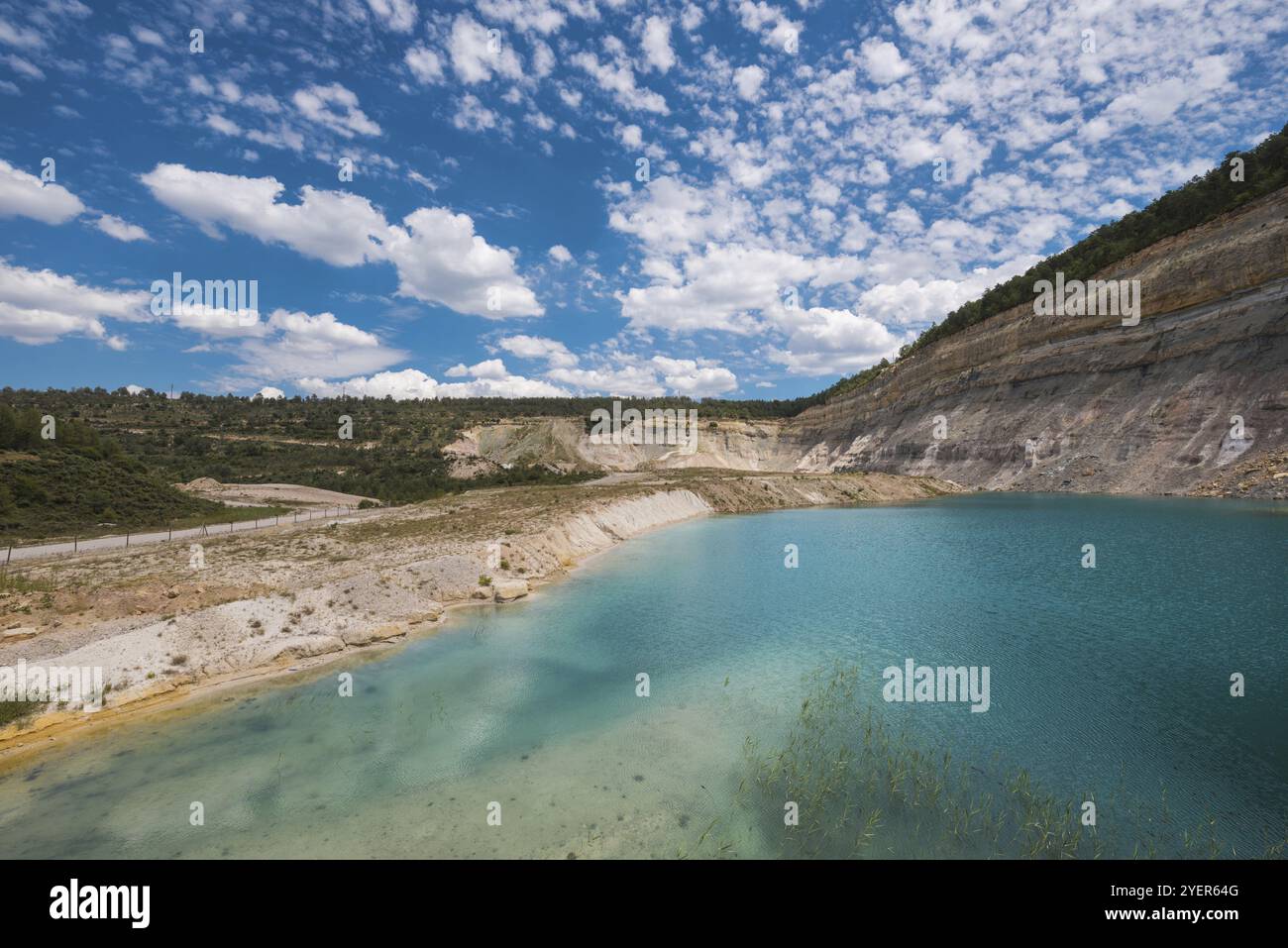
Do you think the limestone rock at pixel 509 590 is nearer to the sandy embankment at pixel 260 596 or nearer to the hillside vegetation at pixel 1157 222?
the sandy embankment at pixel 260 596

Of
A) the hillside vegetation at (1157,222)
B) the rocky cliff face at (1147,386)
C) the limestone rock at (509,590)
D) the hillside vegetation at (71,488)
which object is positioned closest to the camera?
the limestone rock at (509,590)

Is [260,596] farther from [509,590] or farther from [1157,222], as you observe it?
[1157,222]

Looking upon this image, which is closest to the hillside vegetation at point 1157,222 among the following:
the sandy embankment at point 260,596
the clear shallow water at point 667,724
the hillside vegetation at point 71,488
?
the clear shallow water at point 667,724

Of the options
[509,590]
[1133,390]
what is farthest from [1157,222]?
[509,590]

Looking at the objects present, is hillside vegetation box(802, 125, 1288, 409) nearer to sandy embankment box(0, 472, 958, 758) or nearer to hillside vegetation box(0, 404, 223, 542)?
sandy embankment box(0, 472, 958, 758)
